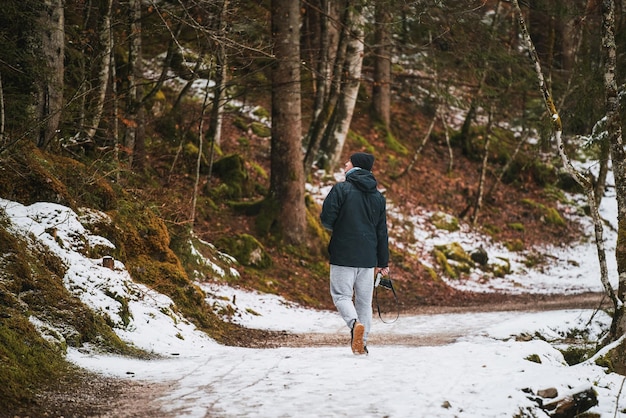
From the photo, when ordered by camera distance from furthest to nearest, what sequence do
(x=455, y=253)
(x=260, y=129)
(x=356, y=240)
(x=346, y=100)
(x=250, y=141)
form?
(x=260, y=129) < (x=250, y=141) < (x=346, y=100) < (x=455, y=253) < (x=356, y=240)

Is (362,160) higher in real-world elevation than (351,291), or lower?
higher

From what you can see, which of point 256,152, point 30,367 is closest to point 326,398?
point 30,367

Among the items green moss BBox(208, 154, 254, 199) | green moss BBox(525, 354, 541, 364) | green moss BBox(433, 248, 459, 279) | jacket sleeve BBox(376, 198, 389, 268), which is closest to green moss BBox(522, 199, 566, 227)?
green moss BBox(433, 248, 459, 279)

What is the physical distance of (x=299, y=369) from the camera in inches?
234

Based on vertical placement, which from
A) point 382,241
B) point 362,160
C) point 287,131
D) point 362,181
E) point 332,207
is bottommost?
point 382,241

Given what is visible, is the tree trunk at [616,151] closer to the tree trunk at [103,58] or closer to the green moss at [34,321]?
the green moss at [34,321]

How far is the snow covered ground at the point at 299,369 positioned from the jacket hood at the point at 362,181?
1.68 metres

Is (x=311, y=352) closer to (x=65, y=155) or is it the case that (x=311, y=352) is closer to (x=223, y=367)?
(x=223, y=367)

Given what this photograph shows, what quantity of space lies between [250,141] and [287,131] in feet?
18.8

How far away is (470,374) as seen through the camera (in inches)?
228

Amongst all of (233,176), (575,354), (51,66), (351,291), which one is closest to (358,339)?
(351,291)

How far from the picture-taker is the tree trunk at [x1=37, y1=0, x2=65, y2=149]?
27.9 feet

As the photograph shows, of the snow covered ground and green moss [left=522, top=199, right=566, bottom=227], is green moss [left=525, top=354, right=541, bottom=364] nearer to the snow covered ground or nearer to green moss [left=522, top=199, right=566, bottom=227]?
the snow covered ground

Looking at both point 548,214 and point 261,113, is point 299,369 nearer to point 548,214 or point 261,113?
point 261,113
